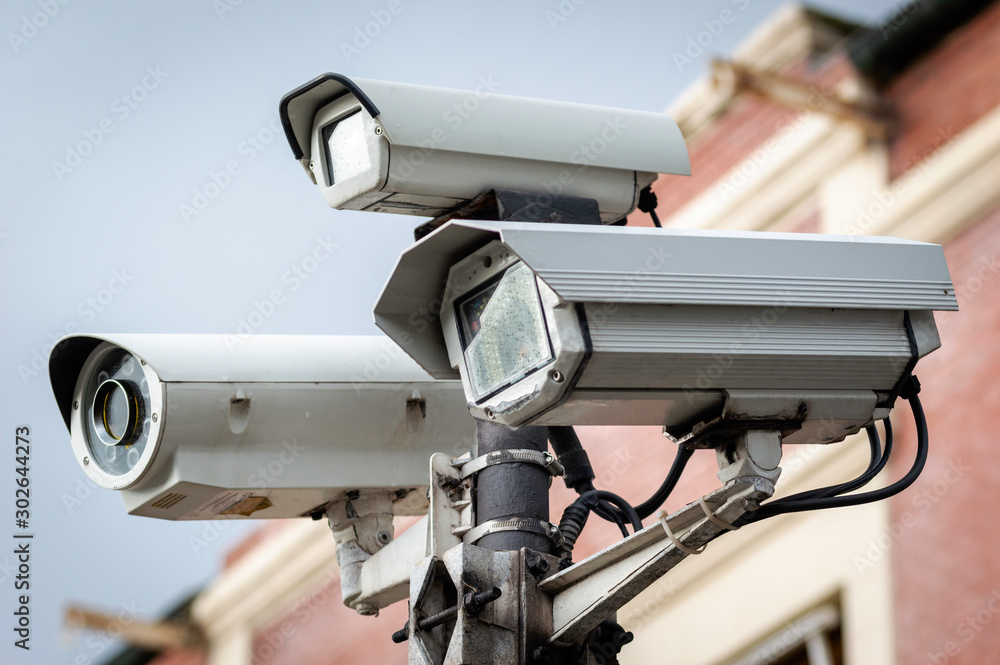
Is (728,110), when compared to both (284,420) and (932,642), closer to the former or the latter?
(932,642)

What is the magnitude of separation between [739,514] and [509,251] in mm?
727

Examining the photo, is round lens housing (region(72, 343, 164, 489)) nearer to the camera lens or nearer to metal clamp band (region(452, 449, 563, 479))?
the camera lens

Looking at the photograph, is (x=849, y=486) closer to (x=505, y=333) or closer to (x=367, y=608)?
(x=505, y=333)

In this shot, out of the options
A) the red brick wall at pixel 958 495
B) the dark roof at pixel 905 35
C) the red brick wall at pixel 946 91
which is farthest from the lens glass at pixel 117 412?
the dark roof at pixel 905 35

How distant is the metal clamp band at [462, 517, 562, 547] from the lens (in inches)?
126

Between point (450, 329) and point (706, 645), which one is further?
point (706, 645)

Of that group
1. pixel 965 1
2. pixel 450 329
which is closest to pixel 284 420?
pixel 450 329

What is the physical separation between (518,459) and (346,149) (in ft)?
2.71

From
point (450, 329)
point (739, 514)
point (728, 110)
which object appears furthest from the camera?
point (728, 110)

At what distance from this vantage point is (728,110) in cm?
1043

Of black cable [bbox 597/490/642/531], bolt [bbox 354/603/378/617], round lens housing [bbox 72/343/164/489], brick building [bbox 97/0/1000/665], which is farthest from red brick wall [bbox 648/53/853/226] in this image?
black cable [bbox 597/490/642/531]

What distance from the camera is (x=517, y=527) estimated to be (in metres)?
3.20

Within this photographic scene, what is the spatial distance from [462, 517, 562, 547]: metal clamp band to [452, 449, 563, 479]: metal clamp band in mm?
139

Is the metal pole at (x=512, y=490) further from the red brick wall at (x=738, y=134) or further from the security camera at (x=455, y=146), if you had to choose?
the red brick wall at (x=738, y=134)
